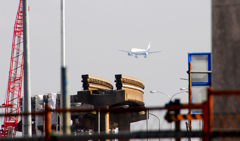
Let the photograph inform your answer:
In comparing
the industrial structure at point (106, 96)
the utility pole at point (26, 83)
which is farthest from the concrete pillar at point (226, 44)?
the industrial structure at point (106, 96)

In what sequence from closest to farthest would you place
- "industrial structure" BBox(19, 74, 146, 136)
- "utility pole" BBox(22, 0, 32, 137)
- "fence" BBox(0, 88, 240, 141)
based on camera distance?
"fence" BBox(0, 88, 240, 141)
"utility pole" BBox(22, 0, 32, 137)
"industrial structure" BBox(19, 74, 146, 136)

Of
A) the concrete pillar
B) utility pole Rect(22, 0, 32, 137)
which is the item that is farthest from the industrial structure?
the concrete pillar

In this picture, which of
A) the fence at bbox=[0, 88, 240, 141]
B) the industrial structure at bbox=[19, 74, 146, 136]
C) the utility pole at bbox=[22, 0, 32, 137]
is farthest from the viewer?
the industrial structure at bbox=[19, 74, 146, 136]

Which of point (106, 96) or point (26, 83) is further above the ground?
point (26, 83)

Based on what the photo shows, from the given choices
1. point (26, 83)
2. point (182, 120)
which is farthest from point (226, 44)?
point (26, 83)

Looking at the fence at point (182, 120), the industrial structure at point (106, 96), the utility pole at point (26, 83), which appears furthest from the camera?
the industrial structure at point (106, 96)

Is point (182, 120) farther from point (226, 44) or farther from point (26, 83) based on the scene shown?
point (26, 83)

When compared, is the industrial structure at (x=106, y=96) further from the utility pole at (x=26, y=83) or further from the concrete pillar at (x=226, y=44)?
the concrete pillar at (x=226, y=44)

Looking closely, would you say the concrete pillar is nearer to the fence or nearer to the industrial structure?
the fence

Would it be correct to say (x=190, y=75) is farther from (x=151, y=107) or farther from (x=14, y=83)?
(x=14, y=83)
